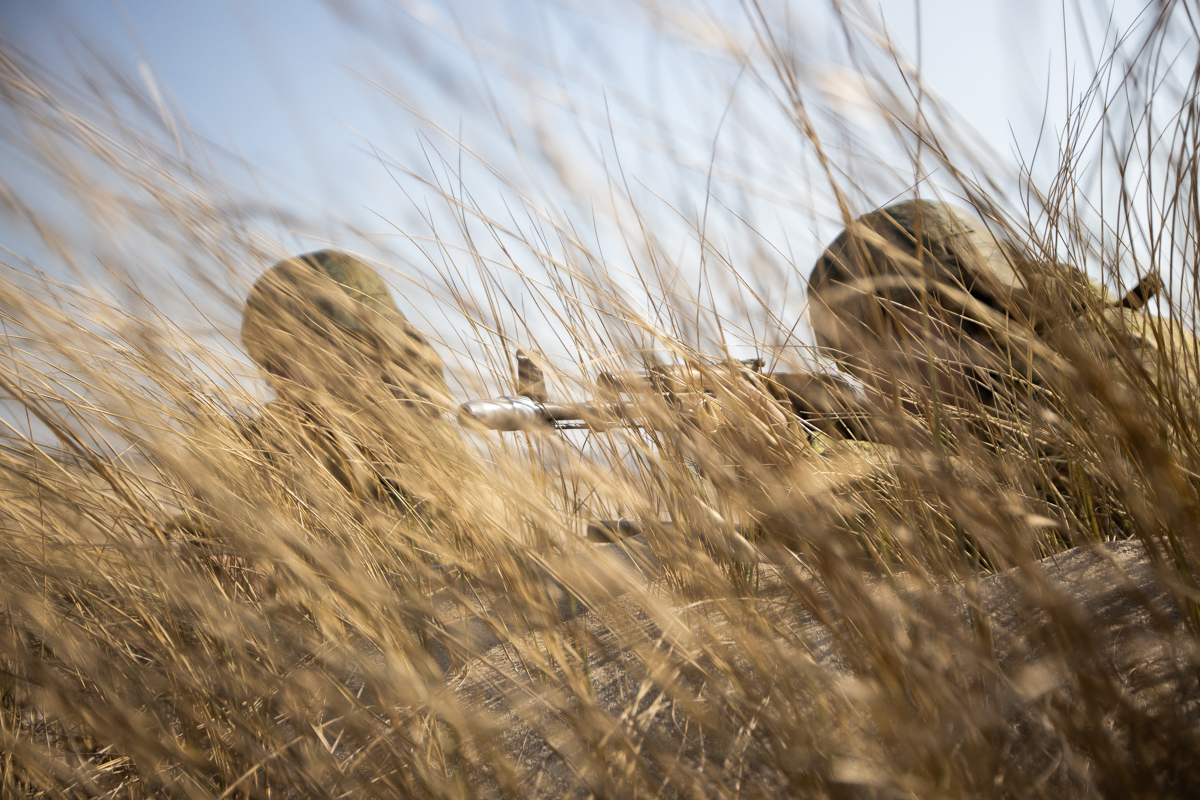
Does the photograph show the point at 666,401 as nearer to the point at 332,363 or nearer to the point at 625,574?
the point at 625,574

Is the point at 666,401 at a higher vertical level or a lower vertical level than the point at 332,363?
higher

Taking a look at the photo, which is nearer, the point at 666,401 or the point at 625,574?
the point at 625,574

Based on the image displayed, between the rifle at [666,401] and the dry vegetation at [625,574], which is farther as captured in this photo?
the rifle at [666,401]

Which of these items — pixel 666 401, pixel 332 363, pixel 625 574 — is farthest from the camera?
pixel 332 363

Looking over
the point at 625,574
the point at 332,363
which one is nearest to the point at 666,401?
the point at 625,574

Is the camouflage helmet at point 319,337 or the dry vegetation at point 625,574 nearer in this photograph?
the dry vegetation at point 625,574

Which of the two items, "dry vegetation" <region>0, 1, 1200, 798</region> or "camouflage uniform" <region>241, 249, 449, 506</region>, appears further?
"camouflage uniform" <region>241, 249, 449, 506</region>

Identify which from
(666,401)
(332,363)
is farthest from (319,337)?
(666,401)

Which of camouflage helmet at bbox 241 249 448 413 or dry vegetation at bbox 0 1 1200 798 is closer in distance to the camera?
dry vegetation at bbox 0 1 1200 798

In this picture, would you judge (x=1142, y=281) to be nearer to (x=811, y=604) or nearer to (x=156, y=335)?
(x=811, y=604)

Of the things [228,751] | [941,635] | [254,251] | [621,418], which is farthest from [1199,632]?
[254,251]

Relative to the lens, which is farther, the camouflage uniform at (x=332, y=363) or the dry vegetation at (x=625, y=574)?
the camouflage uniform at (x=332, y=363)

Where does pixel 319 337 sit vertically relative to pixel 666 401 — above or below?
below

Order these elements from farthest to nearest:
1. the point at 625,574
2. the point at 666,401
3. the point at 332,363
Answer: the point at 332,363
the point at 666,401
the point at 625,574
